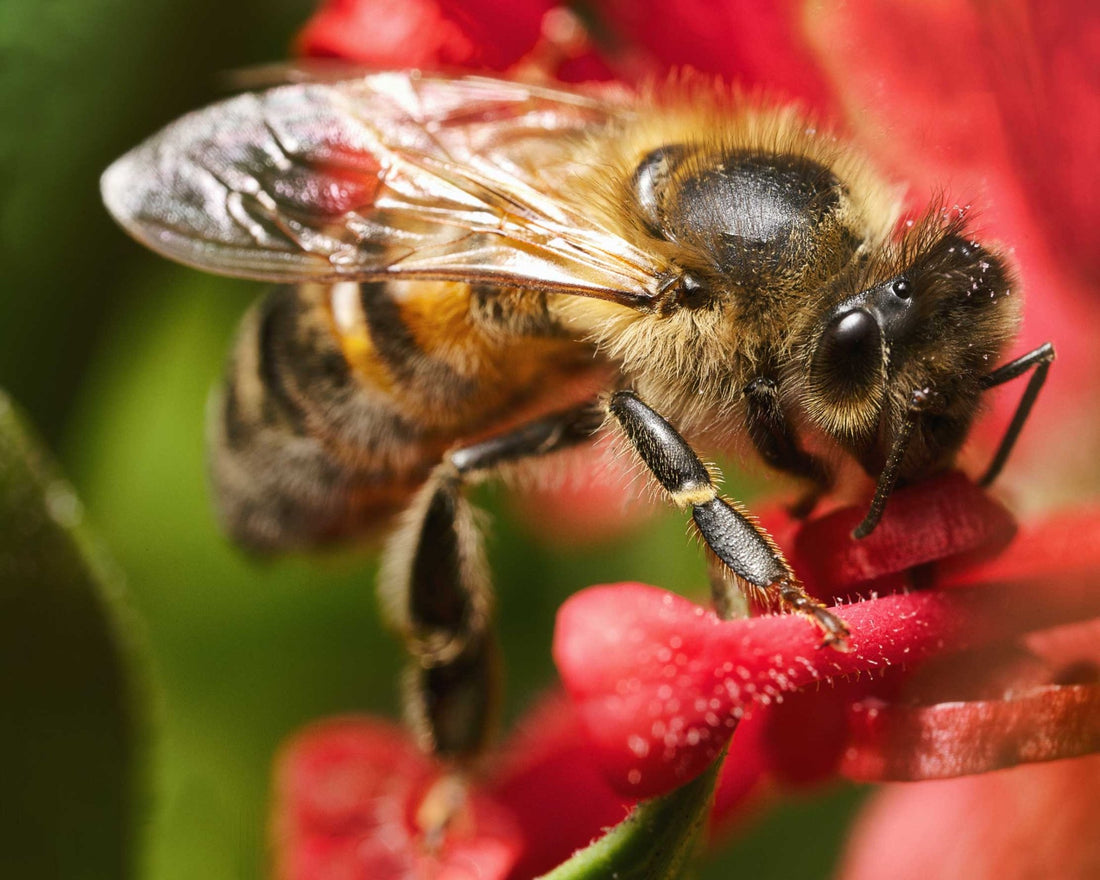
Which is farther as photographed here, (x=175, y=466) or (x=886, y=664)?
(x=175, y=466)

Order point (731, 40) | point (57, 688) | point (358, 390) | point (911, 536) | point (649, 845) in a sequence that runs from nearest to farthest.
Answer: point (649, 845) < point (911, 536) < point (57, 688) < point (358, 390) < point (731, 40)

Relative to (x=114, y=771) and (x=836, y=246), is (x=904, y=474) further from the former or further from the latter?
(x=114, y=771)

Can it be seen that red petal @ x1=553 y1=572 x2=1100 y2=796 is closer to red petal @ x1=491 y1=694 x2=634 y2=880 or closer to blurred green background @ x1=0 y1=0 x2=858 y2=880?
red petal @ x1=491 y1=694 x2=634 y2=880

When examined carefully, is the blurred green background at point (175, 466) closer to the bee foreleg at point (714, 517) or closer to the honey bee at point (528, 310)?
the honey bee at point (528, 310)

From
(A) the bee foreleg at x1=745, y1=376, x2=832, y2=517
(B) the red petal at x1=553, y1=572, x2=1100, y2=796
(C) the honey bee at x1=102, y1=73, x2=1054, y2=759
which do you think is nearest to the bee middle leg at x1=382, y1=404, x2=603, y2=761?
(C) the honey bee at x1=102, y1=73, x2=1054, y2=759

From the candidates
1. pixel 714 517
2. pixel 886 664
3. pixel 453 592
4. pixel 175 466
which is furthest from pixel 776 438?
pixel 175 466

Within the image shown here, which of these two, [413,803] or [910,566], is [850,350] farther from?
[413,803]

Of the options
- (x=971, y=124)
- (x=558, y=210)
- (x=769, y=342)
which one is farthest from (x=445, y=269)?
(x=971, y=124)
